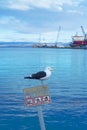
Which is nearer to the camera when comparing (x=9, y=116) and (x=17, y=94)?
(x=9, y=116)

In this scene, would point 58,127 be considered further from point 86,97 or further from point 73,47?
point 73,47

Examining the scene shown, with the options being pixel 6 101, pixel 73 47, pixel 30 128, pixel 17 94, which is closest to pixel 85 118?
pixel 30 128

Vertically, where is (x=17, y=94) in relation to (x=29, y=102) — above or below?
below

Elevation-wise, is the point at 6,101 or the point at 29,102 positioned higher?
the point at 29,102

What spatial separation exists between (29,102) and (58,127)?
5.29m

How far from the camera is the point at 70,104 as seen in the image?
13.6 meters

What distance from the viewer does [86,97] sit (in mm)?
15547

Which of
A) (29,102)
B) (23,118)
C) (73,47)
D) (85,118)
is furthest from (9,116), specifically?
(73,47)

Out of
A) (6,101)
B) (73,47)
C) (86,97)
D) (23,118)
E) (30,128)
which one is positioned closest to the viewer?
(30,128)

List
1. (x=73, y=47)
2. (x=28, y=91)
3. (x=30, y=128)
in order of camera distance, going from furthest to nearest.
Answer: (x=73, y=47) < (x=30, y=128) < (x=28, y=91)

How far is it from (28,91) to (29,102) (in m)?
0.16

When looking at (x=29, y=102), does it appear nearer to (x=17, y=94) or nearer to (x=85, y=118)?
(x=85, y=118)

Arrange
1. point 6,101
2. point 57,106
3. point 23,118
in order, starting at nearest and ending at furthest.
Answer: point 23,118 < point 57,106 < point 6,101

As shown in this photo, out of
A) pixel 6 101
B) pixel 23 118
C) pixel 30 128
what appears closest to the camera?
pixel 30 128
